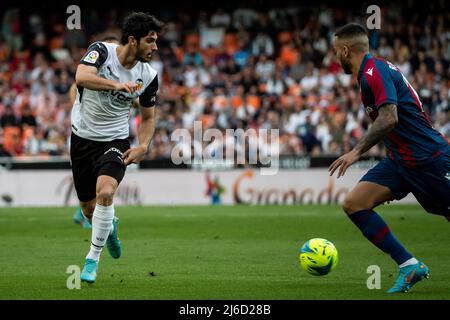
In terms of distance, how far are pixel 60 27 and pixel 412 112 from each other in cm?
2475

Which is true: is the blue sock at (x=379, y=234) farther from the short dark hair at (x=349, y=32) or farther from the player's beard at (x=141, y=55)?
the player's beard at (x=141, y=55)

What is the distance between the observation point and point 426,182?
859 centimetres

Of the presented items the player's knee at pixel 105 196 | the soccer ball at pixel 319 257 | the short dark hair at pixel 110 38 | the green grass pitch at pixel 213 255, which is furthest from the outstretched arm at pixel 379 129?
the short dark hair at pixel 110 38

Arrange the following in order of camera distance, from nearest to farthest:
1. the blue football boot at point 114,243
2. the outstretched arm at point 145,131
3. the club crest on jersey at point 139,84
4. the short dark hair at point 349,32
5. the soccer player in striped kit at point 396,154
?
the soccer player in striped kit at point 396,154
the short dark hair at point 349,32
the outstretched arm at point 145,131
the club crest on jersey at point 139,84
the blue football boot at point 114,243

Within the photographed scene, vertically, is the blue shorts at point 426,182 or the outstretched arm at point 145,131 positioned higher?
the outstretched arm at point 145,131

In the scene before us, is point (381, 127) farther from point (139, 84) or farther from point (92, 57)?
point (92, 57)

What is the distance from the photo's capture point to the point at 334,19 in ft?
99.5

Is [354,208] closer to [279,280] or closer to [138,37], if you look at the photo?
[279,280]

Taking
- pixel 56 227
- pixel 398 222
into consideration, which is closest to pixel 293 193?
pixel 398 222

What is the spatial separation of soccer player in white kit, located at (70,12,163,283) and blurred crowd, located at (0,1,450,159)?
13.5 m

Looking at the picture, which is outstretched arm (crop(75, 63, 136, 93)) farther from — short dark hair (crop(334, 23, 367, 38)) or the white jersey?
short dark hair (crop(334, 23, 367, 38))

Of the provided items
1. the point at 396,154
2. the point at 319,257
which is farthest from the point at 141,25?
the point at 319,257

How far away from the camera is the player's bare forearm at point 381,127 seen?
827cm

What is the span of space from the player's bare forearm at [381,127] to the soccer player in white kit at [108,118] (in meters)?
2.15
